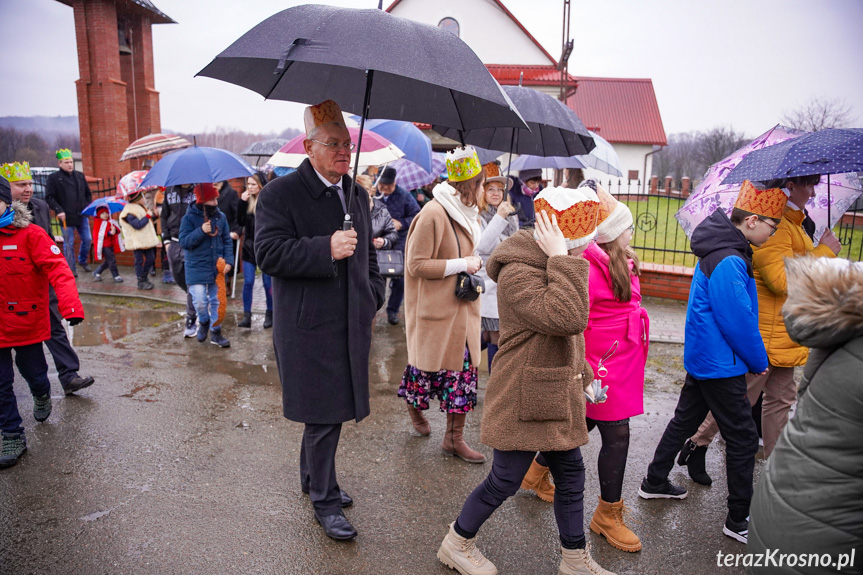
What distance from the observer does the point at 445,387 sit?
4102 mm

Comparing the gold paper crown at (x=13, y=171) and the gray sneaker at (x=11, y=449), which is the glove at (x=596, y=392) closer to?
the gray sneaker at (x=11, y=449)

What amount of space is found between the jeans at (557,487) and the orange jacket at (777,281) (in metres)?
1.71

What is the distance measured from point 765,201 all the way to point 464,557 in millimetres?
2366

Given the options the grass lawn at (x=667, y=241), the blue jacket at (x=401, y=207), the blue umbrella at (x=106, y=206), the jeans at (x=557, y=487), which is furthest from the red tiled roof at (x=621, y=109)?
the jeans at (x=557, y=487)

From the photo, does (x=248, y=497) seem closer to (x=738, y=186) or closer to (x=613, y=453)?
(x=613, y=453)

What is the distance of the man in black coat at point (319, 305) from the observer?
10.0ft

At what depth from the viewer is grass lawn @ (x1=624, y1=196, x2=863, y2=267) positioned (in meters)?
9.20

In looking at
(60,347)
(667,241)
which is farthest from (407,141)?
(667,241)

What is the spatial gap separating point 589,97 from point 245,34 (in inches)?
1635

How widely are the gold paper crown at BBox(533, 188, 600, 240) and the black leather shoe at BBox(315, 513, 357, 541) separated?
6.09ft

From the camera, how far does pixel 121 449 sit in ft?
13.5

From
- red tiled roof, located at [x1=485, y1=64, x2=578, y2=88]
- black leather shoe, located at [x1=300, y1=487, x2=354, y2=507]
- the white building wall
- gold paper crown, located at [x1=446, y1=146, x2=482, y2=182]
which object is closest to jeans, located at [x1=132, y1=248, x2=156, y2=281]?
gold paper crown, located at [x1=446, y1=146, x2=482, y2=182]

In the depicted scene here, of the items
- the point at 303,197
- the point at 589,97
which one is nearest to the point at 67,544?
the point at 303,197

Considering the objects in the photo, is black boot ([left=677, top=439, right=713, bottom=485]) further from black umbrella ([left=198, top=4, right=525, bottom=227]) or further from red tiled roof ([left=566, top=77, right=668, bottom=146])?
red tiled roof ([left=566, top=77, right=668, bottom=146])
